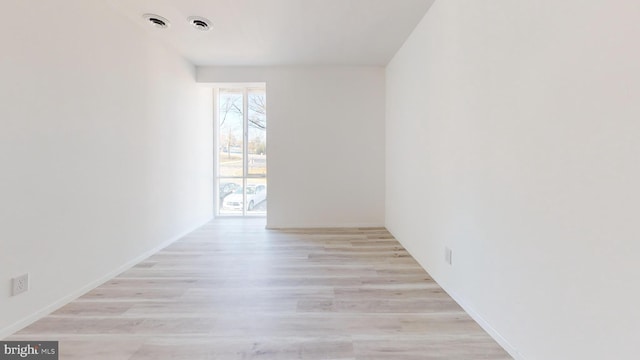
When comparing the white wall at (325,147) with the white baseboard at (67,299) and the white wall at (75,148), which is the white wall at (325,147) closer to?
the white wall at (75,148)

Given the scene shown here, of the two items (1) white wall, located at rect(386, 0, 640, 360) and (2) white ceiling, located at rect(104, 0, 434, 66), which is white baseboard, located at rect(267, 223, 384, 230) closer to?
(1) white wall, located at rect(386, 0, 640, 360)

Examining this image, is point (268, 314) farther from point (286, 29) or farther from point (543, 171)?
point (286, 29)

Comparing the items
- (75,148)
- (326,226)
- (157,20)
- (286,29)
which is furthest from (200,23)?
(326,226)

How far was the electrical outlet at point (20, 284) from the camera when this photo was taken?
1.81m

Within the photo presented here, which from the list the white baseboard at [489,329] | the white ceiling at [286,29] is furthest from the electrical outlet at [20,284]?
the white baseboard at [489,329]

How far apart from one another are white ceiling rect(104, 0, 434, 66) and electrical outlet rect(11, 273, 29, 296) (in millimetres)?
2325

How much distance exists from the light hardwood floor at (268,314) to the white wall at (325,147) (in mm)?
1492

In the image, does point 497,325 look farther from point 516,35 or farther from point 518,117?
point 516,35

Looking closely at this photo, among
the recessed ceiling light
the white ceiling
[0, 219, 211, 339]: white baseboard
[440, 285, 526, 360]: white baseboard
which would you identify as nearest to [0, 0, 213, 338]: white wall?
[0, 219, 211, 339]: white baseboard

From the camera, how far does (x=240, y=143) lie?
5.59 meters

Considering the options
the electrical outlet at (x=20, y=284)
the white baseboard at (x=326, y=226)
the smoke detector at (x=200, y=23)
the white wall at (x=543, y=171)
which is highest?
the smoke detector at (x=200, y=23)

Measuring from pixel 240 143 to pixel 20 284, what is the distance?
4.00m

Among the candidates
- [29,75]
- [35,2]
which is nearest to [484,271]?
[29,75]

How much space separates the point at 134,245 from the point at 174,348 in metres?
1.80
